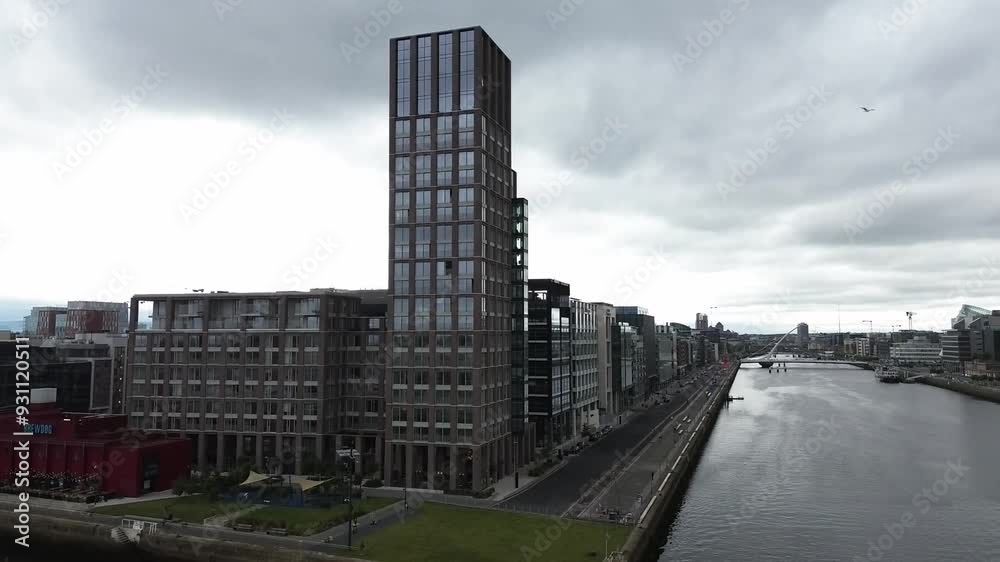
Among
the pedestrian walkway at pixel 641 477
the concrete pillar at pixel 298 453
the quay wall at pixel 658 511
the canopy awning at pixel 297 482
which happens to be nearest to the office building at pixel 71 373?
the concrete pillar at pixel 298 453

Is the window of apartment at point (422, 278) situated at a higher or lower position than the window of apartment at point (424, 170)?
lower

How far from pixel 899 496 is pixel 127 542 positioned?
289 ft

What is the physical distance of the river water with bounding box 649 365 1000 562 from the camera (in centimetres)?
6397

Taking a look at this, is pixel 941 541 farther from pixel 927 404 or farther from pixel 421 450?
pixel 927 404

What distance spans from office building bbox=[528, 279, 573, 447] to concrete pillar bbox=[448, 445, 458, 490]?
73.7 feet

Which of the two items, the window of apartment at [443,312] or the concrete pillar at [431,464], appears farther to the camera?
the window of apartment at [443,312]

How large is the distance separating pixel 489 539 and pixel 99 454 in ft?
169

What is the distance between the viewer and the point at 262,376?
3661 inches

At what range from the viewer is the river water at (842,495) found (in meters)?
64.0

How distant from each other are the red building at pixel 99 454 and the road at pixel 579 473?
4307cm

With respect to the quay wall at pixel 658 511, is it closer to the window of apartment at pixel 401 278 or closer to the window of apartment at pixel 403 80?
the window of apartment at pixel 401 278

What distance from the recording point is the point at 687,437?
4594 inches

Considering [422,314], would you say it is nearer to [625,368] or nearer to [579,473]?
[579,473]

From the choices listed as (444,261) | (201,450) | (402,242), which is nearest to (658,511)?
(444,261)
